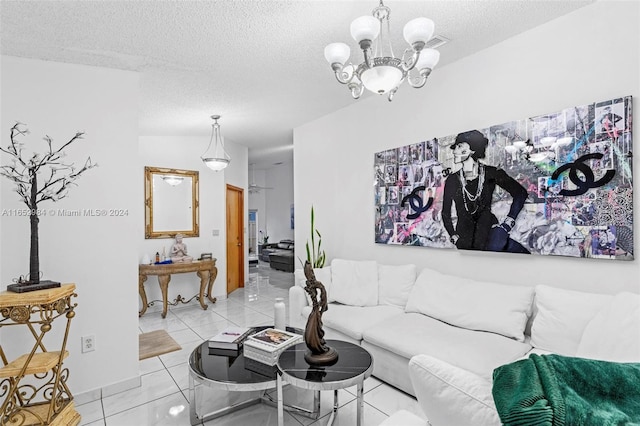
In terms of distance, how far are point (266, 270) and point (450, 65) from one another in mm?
6956

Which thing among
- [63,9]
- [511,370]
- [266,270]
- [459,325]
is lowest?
[266,270]

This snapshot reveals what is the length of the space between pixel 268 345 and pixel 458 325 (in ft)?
4.86

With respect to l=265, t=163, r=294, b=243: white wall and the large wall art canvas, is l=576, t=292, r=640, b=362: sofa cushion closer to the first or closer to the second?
the large wall art canvas

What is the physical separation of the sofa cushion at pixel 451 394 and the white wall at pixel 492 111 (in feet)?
6.17

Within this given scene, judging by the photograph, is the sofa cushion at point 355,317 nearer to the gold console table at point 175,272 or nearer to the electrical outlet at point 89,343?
the electrical outlet at point 89,343

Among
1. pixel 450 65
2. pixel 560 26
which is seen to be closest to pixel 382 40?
pixel 450 65

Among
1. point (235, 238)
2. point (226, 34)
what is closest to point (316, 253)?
point (235, 238)

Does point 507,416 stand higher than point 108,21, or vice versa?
point 108,21

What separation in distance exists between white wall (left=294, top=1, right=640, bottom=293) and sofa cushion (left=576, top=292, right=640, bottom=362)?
35cm

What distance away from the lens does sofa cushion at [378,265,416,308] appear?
3.26m

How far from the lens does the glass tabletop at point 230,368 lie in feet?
6.55

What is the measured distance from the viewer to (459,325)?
2613 millimetres

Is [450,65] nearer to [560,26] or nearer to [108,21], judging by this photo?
[560,26]

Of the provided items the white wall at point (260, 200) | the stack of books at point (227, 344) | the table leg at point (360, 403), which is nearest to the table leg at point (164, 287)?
the stack of books at point (227, 344)
